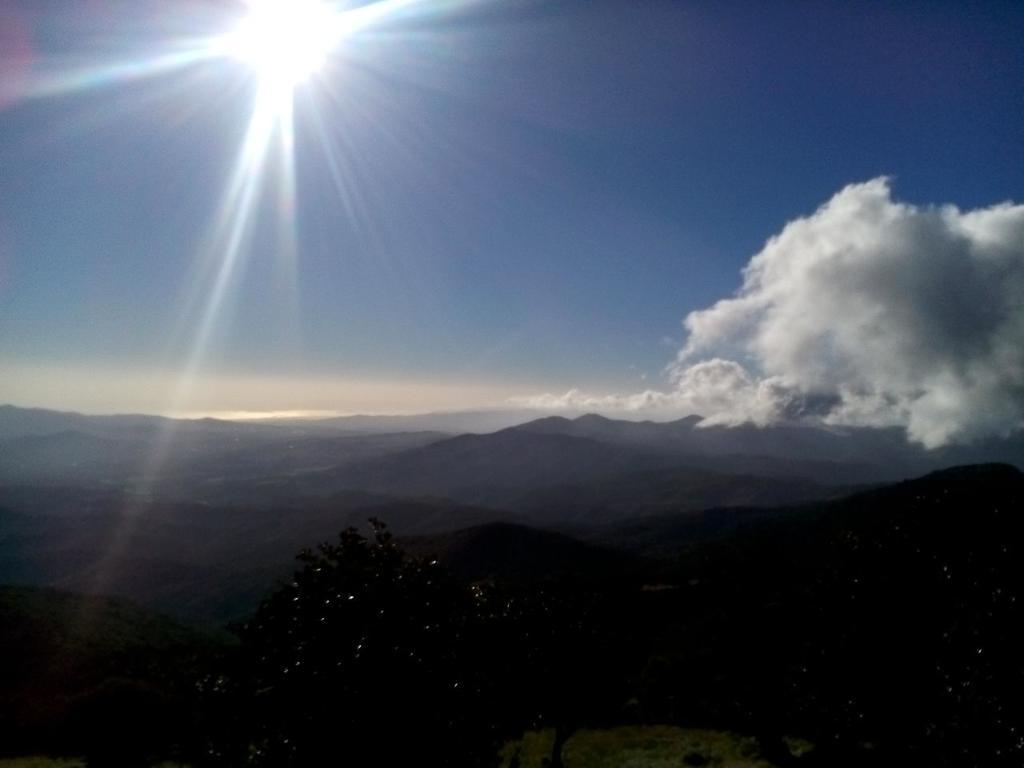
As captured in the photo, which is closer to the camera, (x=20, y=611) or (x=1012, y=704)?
(x=1012, y=704)

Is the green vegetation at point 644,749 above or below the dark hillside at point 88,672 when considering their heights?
above

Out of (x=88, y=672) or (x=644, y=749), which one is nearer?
(x=644, y=749)

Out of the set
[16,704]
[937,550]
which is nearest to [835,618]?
[937,550]

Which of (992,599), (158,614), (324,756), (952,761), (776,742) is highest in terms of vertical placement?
(992,599)

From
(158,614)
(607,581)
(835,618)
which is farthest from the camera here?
(607,581)

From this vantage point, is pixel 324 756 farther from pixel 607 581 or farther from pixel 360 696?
pixel 607 581

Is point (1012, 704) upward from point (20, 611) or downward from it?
upward

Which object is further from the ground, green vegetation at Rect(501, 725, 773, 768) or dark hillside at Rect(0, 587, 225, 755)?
green vegetation at Rect(501, 725, 773, 768)

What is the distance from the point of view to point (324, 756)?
13.5 metres

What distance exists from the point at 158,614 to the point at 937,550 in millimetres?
128564

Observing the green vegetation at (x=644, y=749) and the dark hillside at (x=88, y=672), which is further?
the dark hillside at (x=88, y=672)

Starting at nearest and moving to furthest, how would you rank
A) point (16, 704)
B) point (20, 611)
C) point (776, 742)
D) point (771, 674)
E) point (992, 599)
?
point (992, 599) → point (776, 742) → point (771, 674) → point (16, 704) → point (20, 611)

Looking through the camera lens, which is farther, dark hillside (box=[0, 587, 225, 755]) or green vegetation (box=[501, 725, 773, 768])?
dark hillside (box=[0, 587, 225, 755])

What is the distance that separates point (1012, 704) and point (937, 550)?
7.59 m
